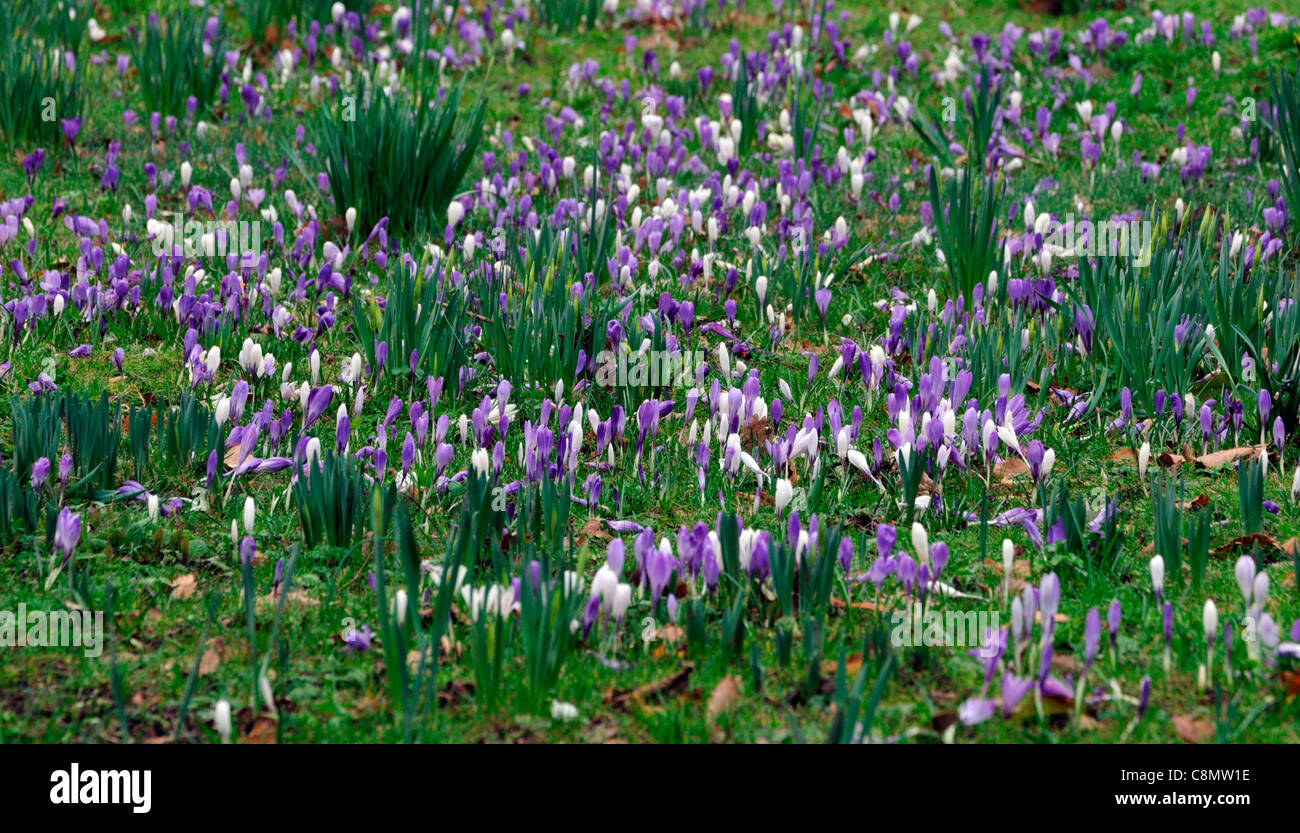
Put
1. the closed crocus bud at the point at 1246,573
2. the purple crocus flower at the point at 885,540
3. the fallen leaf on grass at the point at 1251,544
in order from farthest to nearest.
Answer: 1. the fallen leaf on grass at the point at 1251,544
2. the purple crocus flower at the point at 885,540
3. the closed crocus bud at the point at 1246,573

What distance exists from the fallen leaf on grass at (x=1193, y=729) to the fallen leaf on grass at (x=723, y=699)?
0.94 m

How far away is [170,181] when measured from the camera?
6.07 m

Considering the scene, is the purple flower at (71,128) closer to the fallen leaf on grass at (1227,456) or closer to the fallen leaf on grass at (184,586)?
the fallen leaf on grass at (184,586)

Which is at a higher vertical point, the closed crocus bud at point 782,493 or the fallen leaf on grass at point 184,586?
the closed crocus bud at point 782,493

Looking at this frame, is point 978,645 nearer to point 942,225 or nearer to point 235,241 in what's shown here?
point 942,225

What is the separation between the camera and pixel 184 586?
10.5 ft

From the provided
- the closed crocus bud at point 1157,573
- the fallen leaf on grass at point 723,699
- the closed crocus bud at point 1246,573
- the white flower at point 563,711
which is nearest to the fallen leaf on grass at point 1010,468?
the closed crocus bud at point 1157,573

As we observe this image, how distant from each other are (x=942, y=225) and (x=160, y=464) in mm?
3072

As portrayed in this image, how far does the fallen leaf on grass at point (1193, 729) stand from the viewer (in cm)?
262

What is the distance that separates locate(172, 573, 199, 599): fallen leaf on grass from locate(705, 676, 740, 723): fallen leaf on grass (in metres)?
1.38

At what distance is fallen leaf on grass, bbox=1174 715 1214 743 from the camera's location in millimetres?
2623

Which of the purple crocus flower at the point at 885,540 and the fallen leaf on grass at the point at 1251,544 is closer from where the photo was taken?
the purple crocus flower at the point at 885,540
